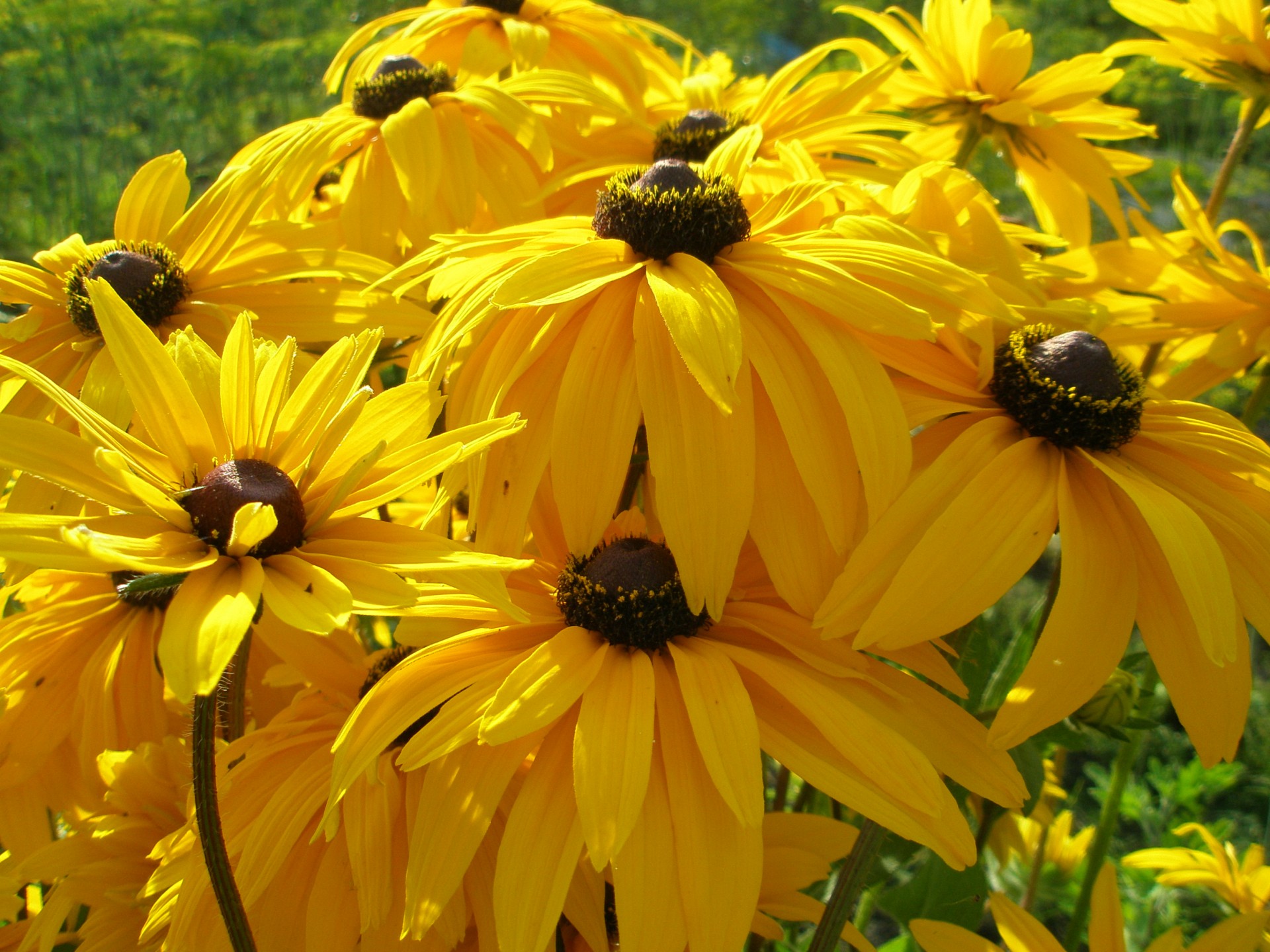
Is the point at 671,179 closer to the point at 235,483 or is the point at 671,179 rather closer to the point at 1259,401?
the point at 235,483

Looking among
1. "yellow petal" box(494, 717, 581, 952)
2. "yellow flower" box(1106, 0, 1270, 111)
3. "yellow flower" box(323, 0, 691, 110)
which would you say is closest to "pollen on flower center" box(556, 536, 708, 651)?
"yellow petal" box(494, 717, 581, 952)

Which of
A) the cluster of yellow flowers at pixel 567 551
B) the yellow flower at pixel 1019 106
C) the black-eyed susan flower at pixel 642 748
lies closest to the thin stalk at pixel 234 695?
the cluster of yellow flowers at pixel 567 551

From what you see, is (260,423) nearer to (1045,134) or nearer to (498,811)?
(498,811)

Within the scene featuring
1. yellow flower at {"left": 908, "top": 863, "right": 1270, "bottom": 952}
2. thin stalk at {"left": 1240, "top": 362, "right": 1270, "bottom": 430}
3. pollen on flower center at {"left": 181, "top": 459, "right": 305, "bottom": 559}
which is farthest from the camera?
thin stalk at {"left": 1240, "top": 362, "right": 1270, "bottom": 430}

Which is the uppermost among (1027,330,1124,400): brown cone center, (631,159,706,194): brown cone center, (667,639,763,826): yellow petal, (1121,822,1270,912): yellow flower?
(631,159,706,194): brown cone center

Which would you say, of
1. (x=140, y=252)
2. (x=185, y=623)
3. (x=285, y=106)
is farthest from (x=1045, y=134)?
(x=285, y=106)

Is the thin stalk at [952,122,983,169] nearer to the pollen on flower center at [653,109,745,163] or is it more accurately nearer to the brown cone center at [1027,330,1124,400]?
the pollen on flower center at [653,109,745,163]

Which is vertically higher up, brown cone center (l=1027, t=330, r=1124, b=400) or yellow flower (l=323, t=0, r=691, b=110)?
yellow flower (l=323, t=0, r=691, b=110)
